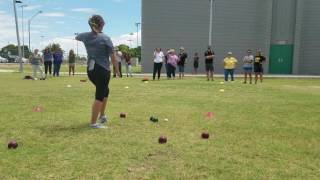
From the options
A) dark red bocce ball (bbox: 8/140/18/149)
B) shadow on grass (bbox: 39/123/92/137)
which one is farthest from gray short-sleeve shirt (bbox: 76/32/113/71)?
dark red bocce ball (bbox: 8/140/18/149)

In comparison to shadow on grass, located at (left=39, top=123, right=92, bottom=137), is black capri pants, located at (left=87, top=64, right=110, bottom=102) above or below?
above

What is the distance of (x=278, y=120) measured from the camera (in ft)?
30.4

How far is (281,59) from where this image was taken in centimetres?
4481

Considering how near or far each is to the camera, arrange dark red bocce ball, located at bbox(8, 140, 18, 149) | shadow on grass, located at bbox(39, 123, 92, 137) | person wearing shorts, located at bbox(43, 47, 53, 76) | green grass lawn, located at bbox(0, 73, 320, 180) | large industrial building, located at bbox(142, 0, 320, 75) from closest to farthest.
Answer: green grass lawn, located at bbox(0, 73, 320, 180) < dark red bocce ball, located at bbox(8, 140, 18, 149) < shadow on grass, located at bbox(39, 123, 92, 137) < person wearing shorts, located at bbox(43, 47, 53, 76) < large industrial building, located at bbox(142, 0, 320, 75)

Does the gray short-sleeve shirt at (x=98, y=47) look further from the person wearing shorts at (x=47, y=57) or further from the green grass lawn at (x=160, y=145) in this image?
A: the person wearing shorts at (x=47, y=57)

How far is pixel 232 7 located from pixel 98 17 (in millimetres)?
36971

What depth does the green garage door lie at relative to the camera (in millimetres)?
44500

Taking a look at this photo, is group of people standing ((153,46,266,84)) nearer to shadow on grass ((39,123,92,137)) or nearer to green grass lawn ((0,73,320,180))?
green grass lawn ((0,73,320,180))

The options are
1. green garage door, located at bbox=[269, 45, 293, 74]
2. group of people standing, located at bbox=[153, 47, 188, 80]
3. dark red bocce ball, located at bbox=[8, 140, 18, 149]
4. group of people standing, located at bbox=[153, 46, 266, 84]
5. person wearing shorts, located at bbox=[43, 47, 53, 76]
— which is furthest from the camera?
green garage door, located at bbox=[269, 45, 293, 74]

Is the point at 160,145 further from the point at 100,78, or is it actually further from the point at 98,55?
the point at 98,55

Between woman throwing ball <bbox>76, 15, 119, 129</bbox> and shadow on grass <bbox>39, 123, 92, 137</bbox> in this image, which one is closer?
shadow on grass <bbox>39, 123, 92, 137</bbox>

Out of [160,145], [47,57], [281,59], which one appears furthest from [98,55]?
[281,59]

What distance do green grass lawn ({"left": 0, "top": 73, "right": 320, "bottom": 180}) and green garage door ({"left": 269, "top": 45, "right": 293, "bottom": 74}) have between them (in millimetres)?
34588

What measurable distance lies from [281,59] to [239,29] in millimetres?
5051
